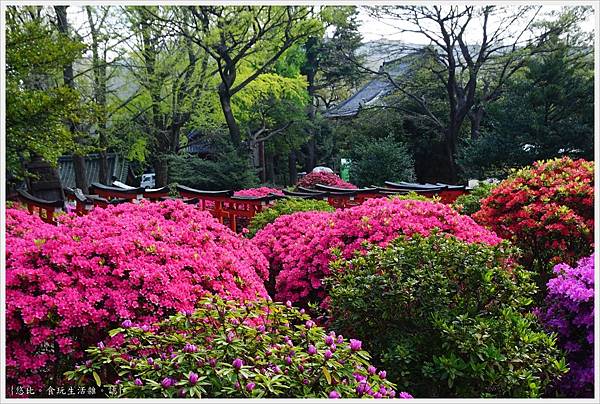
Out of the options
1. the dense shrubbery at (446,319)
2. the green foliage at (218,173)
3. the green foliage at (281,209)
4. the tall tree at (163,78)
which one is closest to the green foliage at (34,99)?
the green foliage at (281,209)

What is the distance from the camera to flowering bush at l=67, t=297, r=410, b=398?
5.97ft

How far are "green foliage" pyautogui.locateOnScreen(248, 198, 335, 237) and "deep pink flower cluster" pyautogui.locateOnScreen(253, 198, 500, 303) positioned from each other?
5.42 feet

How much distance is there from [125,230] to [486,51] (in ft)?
55.8

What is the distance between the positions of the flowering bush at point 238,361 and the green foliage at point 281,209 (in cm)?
359

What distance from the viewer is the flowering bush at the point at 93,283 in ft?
8.13

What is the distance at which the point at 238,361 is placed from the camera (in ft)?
6.03

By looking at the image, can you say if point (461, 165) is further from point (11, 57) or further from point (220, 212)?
point (11, 57)

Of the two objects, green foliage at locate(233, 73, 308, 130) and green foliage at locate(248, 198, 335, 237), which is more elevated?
green foliage at locate(233, 73, 308, 130)

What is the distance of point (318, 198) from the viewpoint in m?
7.31

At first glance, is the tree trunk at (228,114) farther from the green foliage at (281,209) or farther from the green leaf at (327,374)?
the green leaf at (327,374)

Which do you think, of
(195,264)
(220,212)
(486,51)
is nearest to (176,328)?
(195,264)

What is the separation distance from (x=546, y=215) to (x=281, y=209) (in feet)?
8.79

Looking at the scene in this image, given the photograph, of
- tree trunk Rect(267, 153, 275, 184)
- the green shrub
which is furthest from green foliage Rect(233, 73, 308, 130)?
the green shrub

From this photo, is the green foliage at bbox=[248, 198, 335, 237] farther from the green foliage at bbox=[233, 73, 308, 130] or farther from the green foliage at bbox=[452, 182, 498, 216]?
the green foliage at bbox=[233, 73, 308, 130]
